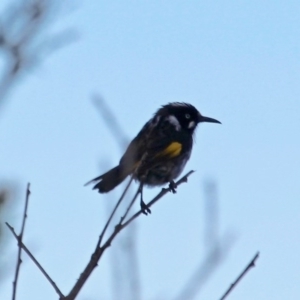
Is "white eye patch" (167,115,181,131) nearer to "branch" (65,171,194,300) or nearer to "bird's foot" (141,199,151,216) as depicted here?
"bird's foot" (141,199,151,216)

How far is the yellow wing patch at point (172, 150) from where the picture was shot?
6479 millimetres

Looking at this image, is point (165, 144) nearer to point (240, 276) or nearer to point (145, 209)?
point (145, 209)

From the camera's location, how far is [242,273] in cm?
277

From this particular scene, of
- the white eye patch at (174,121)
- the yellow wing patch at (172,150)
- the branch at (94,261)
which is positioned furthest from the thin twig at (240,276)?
the white eye patch at (174,121)

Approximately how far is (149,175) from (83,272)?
12.4 ft

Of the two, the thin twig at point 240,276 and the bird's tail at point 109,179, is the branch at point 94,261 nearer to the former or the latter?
the thin twig at point 240,276

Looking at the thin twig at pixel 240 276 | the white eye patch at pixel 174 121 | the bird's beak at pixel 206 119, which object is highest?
the white eye patch at pixel 174 121

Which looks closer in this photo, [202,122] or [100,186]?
[100,186]

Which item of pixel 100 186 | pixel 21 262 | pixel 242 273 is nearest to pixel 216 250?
pixel 242 273

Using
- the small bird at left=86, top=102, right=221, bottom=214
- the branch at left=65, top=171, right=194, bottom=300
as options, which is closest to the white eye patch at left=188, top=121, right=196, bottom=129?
the small bird at left=86, top=102, right=221, bottom=214

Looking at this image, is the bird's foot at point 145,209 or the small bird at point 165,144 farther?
the small bird at point 165,144

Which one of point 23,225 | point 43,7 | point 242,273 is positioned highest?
point 43,7

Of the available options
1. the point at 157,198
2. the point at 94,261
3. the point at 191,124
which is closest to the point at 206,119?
the point at 191,124

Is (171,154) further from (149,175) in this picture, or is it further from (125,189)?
(125,189)
